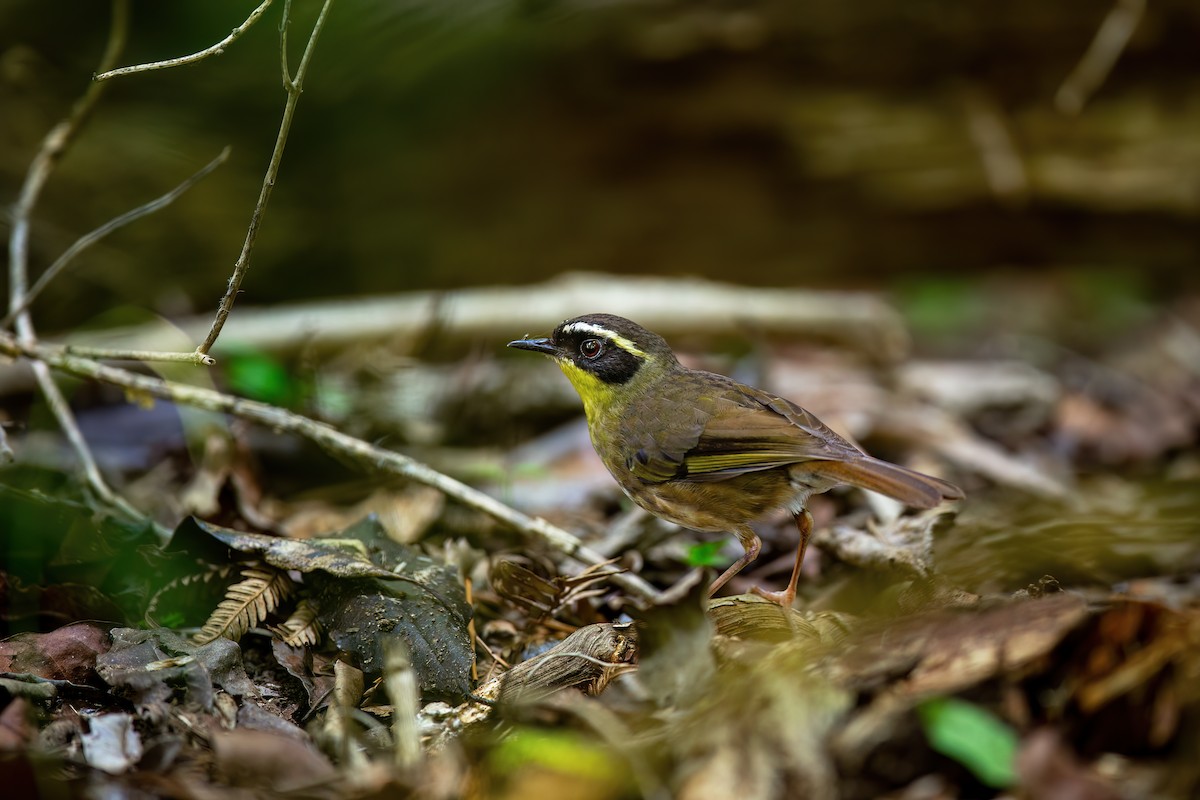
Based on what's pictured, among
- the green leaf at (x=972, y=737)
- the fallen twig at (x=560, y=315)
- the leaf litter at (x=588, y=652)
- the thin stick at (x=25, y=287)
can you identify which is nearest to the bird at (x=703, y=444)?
the leaf litter at (x=588, y=652)

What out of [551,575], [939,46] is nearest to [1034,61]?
[939,46]

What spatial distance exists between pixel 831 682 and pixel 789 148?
704cm

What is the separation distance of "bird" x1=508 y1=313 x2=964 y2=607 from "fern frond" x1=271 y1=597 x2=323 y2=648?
4.92ft

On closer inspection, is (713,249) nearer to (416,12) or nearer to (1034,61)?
(1034,61)

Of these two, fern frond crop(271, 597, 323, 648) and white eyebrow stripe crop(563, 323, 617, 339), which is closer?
fern frond crop(271, 597, 323, 648)

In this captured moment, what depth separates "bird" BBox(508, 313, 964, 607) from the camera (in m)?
4.52

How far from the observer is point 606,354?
17.6 feet

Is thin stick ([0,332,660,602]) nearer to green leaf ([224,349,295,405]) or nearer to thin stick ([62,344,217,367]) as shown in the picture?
thin stick ([62,344,217,367])

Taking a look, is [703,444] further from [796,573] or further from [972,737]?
[972,737]

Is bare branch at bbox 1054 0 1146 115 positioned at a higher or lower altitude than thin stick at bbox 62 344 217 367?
higher

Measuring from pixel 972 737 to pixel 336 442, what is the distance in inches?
115

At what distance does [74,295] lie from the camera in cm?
770

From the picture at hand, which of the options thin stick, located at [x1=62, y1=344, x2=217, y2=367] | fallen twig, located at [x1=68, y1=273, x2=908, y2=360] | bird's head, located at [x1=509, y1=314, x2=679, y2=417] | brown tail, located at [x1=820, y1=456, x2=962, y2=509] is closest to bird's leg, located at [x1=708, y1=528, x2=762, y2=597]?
brown tail, located at [x1=820, y1=456, x2=962, y2=509]

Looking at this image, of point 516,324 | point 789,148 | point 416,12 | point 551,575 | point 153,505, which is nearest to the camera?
point 551,575
